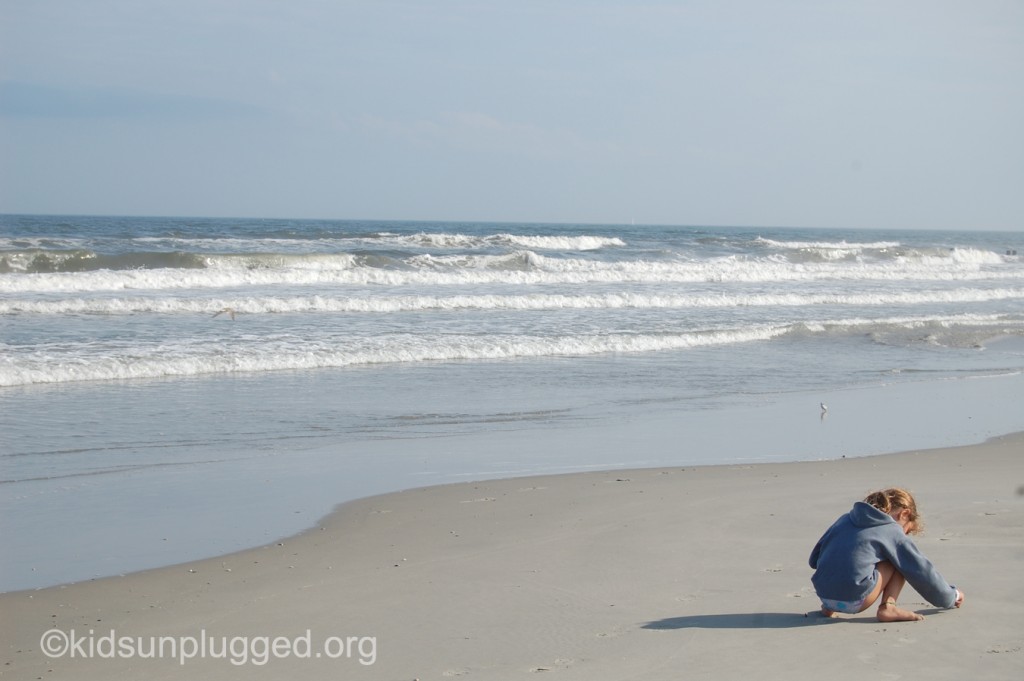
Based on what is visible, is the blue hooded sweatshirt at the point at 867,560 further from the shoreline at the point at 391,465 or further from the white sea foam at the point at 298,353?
the white sea foam at the point at 298,353

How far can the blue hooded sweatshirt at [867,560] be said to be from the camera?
4.57 metres

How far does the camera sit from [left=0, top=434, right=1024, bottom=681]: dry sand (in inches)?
164

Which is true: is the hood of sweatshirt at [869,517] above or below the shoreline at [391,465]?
above

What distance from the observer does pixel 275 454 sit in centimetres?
850

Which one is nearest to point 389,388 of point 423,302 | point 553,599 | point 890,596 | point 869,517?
point 553,599

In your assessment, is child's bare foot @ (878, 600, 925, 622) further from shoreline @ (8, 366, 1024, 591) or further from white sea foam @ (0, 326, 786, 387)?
white sea foam @ (0, 326, 786, 387)

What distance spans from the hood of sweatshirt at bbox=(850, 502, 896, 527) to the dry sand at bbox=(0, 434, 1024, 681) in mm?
414

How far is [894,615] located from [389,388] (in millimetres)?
8007

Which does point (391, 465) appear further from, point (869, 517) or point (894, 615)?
point (894, 615)

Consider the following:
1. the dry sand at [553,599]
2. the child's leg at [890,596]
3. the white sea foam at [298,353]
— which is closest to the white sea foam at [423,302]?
the white sea foam at [298,353]

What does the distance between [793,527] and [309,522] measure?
3051 millimetres

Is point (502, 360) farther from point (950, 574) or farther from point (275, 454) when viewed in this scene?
point (950, 574)

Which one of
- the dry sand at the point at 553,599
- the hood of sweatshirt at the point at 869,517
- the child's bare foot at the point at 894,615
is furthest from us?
the hood of sweatshirt at the point at 869,517

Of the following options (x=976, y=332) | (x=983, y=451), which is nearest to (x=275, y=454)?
(x=983, y=451)
